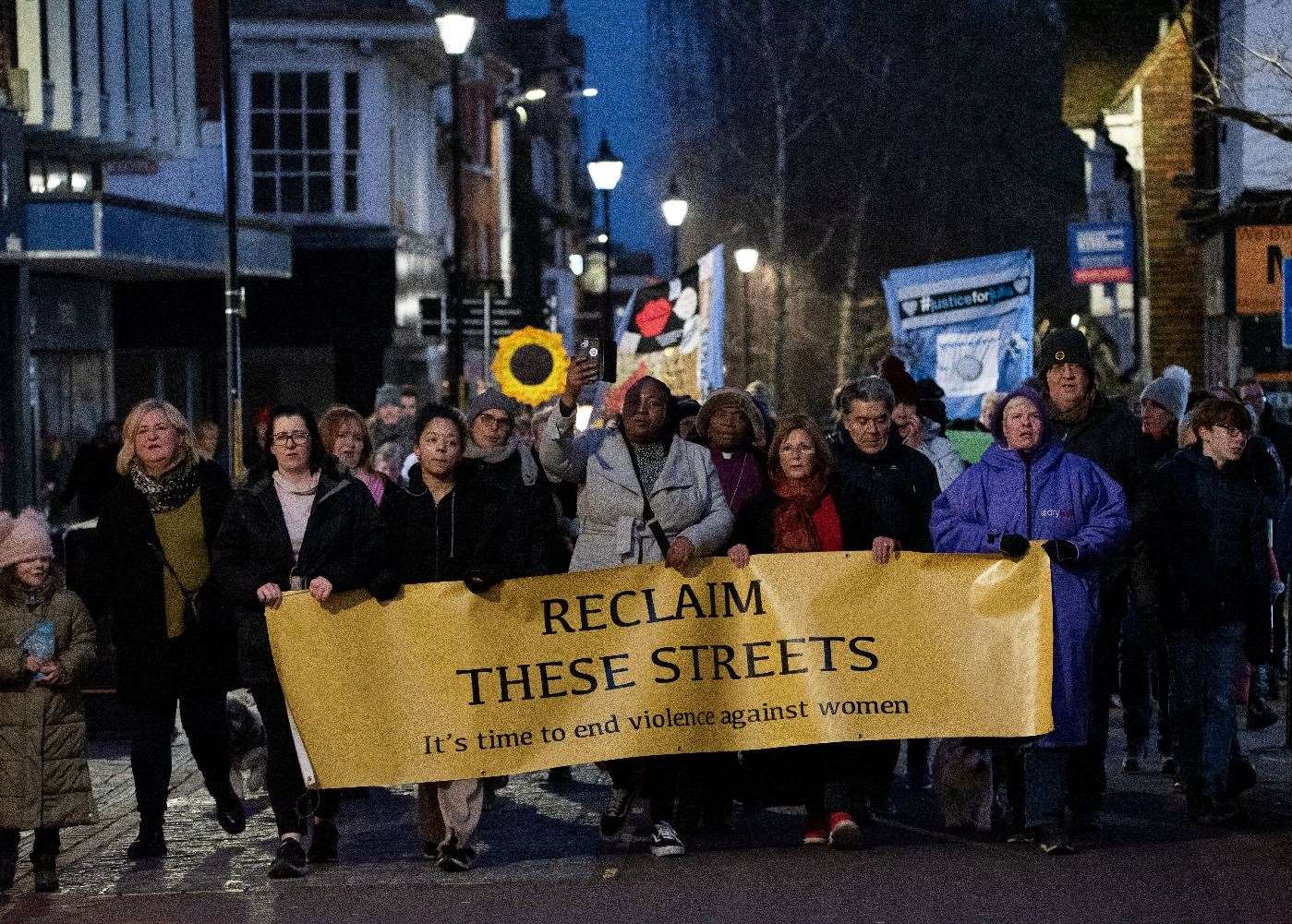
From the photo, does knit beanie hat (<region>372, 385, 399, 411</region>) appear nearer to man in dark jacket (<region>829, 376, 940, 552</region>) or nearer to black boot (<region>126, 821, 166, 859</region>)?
man in dark jacket (<region>829, 376, 940, 552</region>)

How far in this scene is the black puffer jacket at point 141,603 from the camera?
1059 cm

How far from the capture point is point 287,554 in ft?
33.4

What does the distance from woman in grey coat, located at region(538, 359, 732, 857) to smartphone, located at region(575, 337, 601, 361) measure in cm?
84

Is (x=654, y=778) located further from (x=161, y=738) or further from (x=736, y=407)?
(x=161, y=738)

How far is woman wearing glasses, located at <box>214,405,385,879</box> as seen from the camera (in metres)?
10.1

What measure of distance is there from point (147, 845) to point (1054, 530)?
3.96 metres

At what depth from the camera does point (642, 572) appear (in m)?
10.4

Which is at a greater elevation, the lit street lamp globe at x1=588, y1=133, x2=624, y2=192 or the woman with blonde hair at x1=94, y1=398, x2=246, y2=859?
the lit street lamp globe at x1=588, y1=133, x2=624, y2=192

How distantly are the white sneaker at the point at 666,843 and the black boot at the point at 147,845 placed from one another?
2.08 metres

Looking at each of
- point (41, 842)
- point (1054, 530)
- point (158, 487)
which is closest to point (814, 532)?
point (1054, 530)

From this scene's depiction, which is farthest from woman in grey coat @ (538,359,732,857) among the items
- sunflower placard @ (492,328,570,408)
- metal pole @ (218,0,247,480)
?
metal pole @ (218,0,247,480)

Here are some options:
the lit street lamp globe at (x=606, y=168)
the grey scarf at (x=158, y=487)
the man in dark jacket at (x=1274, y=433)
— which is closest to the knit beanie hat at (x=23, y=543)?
the grey scarf at (x=158, y=487)

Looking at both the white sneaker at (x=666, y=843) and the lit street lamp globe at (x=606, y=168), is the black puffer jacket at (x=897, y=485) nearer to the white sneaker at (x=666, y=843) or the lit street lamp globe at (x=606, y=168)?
the white sneaker at (x=666, y=843)

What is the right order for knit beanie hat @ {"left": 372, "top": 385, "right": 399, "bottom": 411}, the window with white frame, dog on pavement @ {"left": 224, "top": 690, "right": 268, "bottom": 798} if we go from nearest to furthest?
1. dog on pavement @ {"left": 224, "top": 690, "right": 268, "bottom": 798}
2. knit beanie hat @ {"left": 372, "top": 385, "right": 399, "bottom": 411}
3. the window with white frame
